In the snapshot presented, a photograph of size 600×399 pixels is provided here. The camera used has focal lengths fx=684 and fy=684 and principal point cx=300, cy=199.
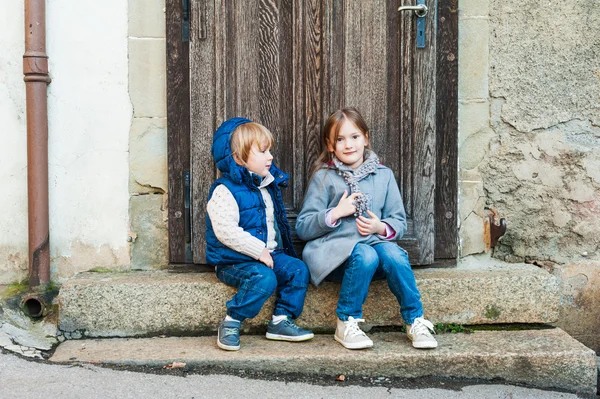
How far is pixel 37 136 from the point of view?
337 cm

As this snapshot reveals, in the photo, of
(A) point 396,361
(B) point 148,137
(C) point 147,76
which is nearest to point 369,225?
(A) point 396,361

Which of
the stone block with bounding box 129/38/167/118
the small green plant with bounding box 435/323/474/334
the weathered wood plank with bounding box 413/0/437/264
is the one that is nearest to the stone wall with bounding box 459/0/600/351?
the weathered wood plank with bounding box 413/0/437/264

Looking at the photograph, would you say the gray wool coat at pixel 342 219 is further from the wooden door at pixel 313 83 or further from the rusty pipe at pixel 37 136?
the rusty pipe at pixel 37 136

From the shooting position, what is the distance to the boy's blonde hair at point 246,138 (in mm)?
3162

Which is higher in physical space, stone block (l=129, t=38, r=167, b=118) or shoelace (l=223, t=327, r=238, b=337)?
stone block (l=129, t=38, r=167, b=118)

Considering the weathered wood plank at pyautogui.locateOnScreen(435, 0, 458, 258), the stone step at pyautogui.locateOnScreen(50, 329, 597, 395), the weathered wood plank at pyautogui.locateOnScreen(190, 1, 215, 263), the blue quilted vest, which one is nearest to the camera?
the stone step at pyautogui.locateOnScreen(50, 329, 597, 395)

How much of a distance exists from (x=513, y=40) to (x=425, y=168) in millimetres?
812

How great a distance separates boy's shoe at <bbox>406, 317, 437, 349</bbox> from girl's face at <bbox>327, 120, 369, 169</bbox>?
0.82 meters

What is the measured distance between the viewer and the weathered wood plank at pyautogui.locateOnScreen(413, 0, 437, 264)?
3445 mm

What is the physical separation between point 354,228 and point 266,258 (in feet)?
1.46

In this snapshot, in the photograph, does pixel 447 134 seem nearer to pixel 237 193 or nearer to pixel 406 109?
pixel 406 109

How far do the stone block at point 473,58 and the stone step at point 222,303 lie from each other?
37.5 inches

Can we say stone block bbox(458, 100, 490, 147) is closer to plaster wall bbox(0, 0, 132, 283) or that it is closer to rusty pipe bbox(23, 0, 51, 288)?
plaster wall bbox(0, 0, 132, 283)

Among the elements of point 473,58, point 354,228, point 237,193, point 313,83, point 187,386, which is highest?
point 473,58
